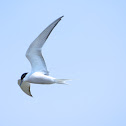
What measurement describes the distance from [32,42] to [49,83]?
1.76m

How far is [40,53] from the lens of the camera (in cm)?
1342

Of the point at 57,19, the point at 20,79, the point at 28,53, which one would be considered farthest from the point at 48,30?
the point at 20,79

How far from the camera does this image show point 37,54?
44.4ft

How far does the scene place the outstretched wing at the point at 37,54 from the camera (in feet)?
41.9

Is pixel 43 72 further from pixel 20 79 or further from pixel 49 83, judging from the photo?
pixel 20 79

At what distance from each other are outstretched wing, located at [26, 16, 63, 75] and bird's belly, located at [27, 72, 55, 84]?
30cm

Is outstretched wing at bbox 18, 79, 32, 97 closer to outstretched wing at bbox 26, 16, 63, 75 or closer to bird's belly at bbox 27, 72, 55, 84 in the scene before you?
outstretched wing at bbox 26, 16, 63, 75

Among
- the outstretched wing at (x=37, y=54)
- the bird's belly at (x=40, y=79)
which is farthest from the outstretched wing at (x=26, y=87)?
the bird's belly at (x=40, y=79)

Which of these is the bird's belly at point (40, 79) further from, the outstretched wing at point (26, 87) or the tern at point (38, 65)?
the outstretched wing at point (26, 87)

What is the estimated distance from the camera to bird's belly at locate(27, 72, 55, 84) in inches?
518

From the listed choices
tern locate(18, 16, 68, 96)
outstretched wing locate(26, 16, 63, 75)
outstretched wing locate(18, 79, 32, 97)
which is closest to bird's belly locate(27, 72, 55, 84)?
tern locate(18, 16, 68, 96)

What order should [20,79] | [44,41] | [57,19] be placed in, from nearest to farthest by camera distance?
[57,19]
[44,41]
[20,79]

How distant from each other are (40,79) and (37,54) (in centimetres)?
104

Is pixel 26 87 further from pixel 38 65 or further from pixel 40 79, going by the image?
pixel 40 79
